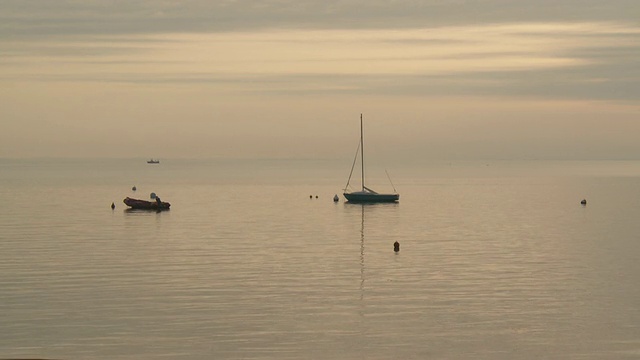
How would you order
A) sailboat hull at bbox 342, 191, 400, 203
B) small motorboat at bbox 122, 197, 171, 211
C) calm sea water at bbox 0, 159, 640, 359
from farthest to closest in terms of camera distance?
1. sailboat hull at bbox 342, 191, 400, 203
2. small motorboat at bbox 122, 197, 171, 211
3. calm sea water at bbox 0, 159, 640, 359

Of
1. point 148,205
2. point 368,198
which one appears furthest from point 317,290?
point 368,198

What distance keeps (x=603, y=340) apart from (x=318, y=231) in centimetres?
6136

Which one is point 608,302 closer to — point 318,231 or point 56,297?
point 56,297

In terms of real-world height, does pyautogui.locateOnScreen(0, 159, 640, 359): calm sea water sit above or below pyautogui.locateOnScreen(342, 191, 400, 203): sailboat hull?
below

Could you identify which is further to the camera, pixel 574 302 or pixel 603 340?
pixel 574 302

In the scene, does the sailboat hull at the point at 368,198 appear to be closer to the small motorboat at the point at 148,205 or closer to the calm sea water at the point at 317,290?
the small motorboat at the point at 148,205

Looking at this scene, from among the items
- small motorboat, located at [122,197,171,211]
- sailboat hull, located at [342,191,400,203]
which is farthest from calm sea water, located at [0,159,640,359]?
sailboat hull, located at [342,191,400,203]

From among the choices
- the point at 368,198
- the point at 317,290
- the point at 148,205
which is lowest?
the point at 317,290

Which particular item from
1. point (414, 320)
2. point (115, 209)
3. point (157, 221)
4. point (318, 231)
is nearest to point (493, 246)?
point (318, 231)

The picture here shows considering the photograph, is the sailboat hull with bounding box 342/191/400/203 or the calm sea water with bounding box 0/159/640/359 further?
the sailboat hull with bounding box 342/191/400/203

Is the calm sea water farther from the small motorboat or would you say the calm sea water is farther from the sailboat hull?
the sailboat hull

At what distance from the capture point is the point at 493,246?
276 ft

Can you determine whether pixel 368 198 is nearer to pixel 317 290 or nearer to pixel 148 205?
pixel 148 205

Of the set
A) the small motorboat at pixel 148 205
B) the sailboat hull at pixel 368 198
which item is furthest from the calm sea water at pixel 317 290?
the sailboat hull at pixel 368 198
